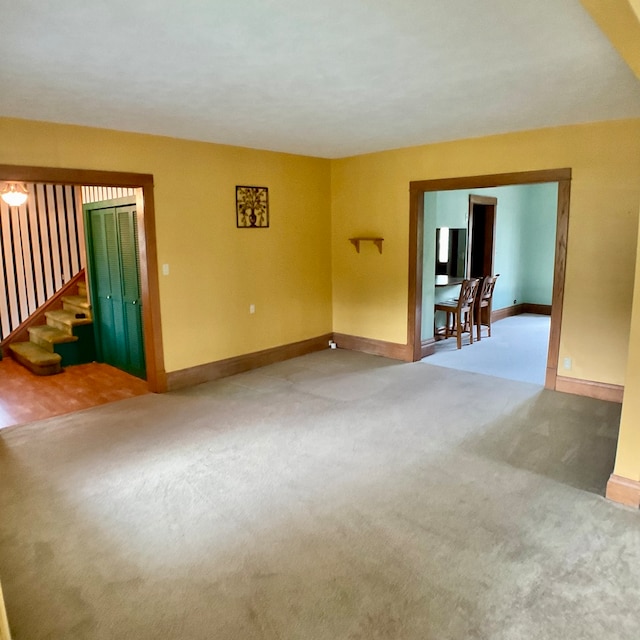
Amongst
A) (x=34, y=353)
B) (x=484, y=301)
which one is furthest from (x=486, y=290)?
(x=34, y=353)

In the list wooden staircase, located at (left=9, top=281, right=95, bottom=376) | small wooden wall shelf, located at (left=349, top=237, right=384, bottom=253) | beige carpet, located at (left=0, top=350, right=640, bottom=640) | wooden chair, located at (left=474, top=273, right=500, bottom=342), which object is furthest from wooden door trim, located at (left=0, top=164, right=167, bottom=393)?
wooden chair, located at (left=474, top=273, right=500, bottom=342)

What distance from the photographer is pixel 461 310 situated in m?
6.59

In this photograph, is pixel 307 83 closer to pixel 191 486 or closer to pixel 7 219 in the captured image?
pixel 191 486

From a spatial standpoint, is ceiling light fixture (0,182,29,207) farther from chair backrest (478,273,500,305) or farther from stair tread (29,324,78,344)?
chair backrest (478,273,500,305)

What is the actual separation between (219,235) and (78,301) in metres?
2.63

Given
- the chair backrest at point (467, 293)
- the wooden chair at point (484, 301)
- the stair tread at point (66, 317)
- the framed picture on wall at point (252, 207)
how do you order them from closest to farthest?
the framed picture on wall at point (252, 207), the stair tread at point (66, 317), the chair backrest at point (467, 293), the wooden chair at point (484, 301)

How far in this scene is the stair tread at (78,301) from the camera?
6.33 m

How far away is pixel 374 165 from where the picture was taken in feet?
19.5

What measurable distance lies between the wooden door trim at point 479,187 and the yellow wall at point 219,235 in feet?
4.19

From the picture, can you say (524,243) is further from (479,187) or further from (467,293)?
(479,187)

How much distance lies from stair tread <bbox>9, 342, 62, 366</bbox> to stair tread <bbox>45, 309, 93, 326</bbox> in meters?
0.41

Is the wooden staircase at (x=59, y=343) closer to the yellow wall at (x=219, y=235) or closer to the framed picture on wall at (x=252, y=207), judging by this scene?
the yellow wall at (x=219, y=235)

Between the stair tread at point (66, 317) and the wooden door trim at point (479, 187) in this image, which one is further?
the stair tread at point (66, 317)

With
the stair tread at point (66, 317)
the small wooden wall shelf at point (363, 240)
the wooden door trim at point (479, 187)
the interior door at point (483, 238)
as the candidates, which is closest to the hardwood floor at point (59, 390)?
the stair tread at point (66, 317)
